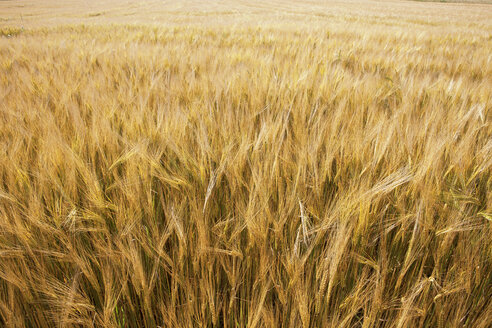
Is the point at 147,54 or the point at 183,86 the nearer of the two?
the point at 183,86

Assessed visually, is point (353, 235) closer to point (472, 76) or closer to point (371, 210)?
point (371, 210)

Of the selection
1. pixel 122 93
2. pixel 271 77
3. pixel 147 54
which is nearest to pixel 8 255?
pixel 122 93

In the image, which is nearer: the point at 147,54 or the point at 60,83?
the point at 60,83

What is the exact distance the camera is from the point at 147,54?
7.35 feet

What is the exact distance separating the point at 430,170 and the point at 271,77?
1152 millimetres

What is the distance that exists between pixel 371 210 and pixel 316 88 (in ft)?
3.24

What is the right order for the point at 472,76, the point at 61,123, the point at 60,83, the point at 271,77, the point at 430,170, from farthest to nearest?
1. the point at 472,76
2. the point at 271,77
3. the point at 60,83
4. the point at 61,123
5. the point at 430,170

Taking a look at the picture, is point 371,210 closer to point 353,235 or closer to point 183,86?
point 353,235

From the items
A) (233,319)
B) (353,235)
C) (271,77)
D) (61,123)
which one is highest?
(271,77)

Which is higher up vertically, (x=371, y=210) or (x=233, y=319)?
(x=371, y=210)

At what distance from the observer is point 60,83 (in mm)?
1405

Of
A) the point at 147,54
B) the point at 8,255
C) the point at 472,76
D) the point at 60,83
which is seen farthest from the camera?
the point at 147,54

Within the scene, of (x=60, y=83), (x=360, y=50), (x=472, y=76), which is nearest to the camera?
(x=60, y=83)

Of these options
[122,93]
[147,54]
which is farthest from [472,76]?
[147,54]
